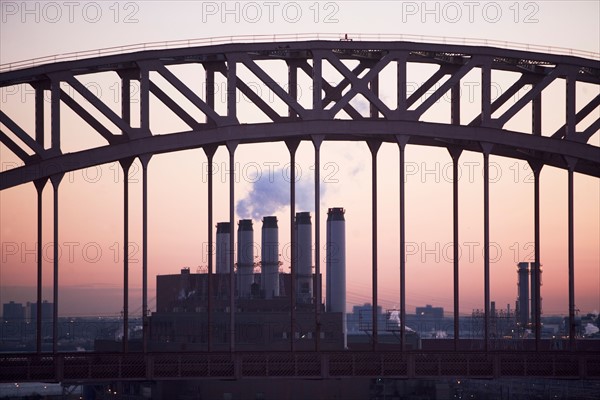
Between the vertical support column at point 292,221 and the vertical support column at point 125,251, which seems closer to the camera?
the vertical support column at point 125,251

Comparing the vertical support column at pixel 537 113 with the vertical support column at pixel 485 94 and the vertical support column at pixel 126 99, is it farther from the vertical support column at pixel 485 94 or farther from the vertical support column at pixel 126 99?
the vertical support column at pixel 126 99

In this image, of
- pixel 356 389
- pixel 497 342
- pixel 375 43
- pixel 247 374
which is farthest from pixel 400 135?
pixel 497 342

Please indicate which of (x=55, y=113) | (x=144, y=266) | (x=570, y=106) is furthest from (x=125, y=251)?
(x=570, y=106)

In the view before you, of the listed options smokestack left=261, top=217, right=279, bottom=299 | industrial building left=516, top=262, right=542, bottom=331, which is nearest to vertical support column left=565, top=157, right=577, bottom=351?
smokestack left=261, top=217, right=279, bottom=299

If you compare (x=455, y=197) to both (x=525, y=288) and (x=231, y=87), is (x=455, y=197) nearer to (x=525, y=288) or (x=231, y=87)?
(x=231, y=87)

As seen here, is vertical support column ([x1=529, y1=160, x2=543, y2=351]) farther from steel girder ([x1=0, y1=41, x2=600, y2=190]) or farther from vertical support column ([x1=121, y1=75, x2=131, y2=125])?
vertical support column ([x1=121, y1=75, x2=131, y2=125])

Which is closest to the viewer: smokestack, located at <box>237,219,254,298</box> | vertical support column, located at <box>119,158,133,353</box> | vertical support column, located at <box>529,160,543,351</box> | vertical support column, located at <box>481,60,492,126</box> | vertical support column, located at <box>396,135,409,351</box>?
vertical support column, located at <box>119,158,133,353</box>

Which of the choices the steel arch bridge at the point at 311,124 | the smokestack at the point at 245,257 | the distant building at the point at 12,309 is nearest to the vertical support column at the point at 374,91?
the steel arch bridge at the point at 311,124
